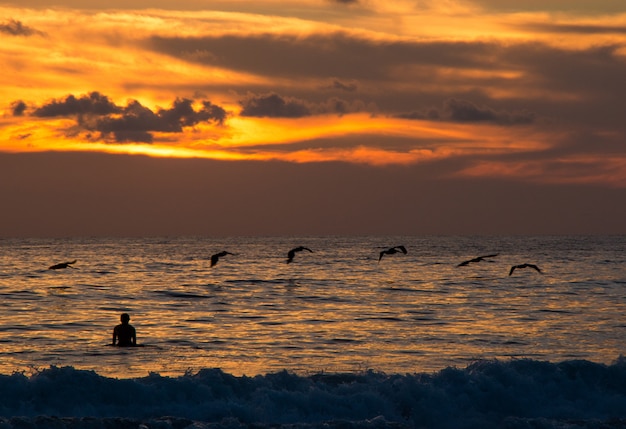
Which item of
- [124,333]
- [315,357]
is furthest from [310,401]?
[124,333]

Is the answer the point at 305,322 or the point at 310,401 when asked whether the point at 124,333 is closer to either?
the point at 305,322

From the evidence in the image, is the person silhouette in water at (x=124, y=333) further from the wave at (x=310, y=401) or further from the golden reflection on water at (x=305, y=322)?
the wave at (x=310, y=401)

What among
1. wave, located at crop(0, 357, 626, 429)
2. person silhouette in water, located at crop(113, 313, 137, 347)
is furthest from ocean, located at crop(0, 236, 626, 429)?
person silhouette in water, located at crop(113, 313, 137, 347)

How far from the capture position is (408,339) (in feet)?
89.9

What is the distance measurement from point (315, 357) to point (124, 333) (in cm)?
577

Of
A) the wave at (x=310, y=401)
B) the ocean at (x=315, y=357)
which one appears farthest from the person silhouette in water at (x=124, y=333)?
the wave at (x=310, y=401)

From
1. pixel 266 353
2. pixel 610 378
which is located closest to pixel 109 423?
pixel 266 353

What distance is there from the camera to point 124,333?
2481cm

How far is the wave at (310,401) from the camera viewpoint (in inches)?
650

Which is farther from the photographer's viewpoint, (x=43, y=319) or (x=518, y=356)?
(x=43, y=319)

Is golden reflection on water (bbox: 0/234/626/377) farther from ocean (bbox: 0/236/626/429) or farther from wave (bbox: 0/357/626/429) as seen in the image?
wave (bbox: 0/357/626/429)

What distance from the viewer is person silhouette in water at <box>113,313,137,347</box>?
2475 cm

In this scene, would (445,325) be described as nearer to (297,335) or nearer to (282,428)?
(297,335)

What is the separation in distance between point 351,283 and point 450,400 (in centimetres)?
3533
